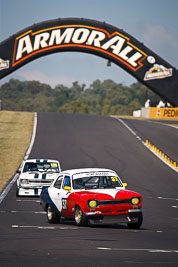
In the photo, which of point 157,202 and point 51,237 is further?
point 157,202

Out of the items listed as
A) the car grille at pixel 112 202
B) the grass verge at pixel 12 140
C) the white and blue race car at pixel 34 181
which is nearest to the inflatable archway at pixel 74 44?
the grass verge at pixel 12 140

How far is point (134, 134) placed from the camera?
5400 cm

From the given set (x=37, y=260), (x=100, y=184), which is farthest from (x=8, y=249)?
(x=100, y=184)

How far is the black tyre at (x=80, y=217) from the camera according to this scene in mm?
14485

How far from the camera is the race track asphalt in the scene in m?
9.95

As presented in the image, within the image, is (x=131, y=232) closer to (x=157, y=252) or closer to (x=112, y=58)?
(x=157, y=252)

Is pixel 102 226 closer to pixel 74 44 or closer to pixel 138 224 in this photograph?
pixel 138 224

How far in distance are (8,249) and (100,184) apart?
5.11 metres

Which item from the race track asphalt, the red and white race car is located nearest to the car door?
the red and white race car

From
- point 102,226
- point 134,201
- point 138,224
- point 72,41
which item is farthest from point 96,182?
point 72,41

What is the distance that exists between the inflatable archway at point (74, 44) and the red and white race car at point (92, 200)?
51601 millimetres

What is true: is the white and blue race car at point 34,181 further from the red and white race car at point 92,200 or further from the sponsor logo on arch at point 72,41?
the sponsor logo on arch at point 72,41

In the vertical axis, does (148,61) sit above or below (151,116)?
above

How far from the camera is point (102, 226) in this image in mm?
15547
